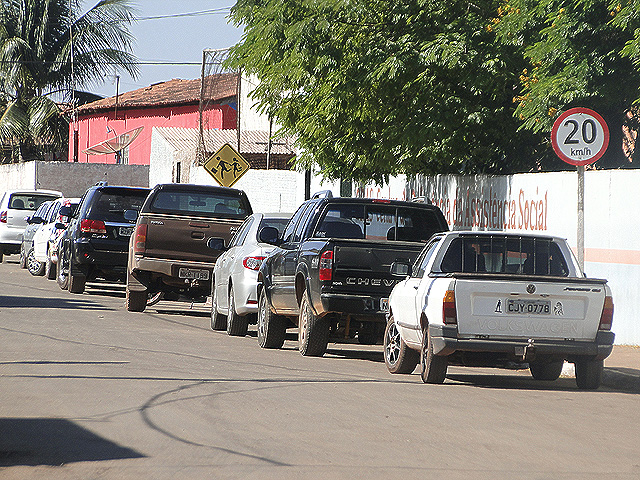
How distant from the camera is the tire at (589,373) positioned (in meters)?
10.9

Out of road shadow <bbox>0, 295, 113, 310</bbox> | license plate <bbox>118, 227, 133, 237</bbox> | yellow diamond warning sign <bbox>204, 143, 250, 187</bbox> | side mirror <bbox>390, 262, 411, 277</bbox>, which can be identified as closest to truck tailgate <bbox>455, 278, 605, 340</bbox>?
side mirror <bbox>390, 262, 411, 277</bbox>

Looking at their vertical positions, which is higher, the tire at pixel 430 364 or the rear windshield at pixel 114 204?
the rear windshield at pixel 114 204

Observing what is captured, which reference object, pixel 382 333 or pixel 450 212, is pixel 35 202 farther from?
pixel 382 333

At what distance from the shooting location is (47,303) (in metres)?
19.5

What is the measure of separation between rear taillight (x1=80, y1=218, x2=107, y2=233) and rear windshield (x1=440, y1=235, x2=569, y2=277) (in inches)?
446

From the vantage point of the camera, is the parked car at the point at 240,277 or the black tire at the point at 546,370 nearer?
the black tire at the point at 546,370

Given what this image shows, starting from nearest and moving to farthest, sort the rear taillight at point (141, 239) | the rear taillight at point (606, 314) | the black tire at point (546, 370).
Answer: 1. the rear taillight at point (606, 314)
2. the black tire at point (546, 370)
3. the rear taillight at point (141, 239)

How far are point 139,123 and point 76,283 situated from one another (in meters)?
40.8

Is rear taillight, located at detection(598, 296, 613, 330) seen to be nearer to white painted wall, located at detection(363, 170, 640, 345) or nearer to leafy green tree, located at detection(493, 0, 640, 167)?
A: white painted wall, located at detection(363, 170, 640, 345)

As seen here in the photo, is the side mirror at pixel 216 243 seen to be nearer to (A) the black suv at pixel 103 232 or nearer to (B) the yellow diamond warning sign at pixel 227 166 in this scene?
(A) the black suv at pixel 103 232

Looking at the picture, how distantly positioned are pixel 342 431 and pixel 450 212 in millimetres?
13067

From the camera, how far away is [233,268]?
16.0 meters

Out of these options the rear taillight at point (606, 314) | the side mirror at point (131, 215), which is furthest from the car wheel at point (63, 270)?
the rear taillight at point (606, 314)

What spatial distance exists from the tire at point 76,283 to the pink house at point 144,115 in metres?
31.5
